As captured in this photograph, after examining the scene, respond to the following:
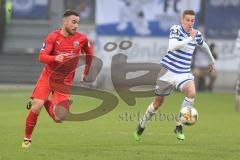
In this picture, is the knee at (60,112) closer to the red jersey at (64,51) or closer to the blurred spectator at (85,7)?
the red jersey at (64,51)

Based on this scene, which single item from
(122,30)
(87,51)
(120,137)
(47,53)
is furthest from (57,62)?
(122,30)

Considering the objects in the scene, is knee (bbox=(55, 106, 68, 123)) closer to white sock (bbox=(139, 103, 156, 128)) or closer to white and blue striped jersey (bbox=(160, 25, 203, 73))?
white sock (bbox=(139, 103, 156, 128))

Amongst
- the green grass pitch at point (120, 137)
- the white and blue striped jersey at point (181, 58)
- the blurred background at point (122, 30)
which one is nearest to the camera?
the green grass pitch at point (120, 137)

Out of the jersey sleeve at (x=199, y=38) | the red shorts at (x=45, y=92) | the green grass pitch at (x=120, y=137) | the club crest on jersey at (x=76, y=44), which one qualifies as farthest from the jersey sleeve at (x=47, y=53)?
the jersey sleeve at (x=199, y=38)

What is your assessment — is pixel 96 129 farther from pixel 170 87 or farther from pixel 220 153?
pixel 220 153

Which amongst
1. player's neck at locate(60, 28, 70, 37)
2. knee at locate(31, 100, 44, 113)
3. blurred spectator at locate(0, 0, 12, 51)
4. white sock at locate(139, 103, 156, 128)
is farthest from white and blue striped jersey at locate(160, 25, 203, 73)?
blurred spectator at locate(0, 0, 12, 51)

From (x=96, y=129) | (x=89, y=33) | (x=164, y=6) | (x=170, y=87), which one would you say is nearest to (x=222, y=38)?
(x=164, y=6)

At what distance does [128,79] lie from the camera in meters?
31.4

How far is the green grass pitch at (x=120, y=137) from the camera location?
1423 centimetres

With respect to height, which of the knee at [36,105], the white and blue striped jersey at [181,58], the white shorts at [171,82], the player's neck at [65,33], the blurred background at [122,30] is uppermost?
the player's neck at [65,33]

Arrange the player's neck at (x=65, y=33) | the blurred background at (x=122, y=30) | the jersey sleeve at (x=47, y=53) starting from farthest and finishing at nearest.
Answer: the blurred background at (x=122, y=30)
the player's neck at (x=65, y=33)
the jersey sleeve at (x=47, y=53)

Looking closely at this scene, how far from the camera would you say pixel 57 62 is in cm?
1510

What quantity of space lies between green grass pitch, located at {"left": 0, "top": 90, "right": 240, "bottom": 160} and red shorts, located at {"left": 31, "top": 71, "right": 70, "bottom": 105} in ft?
2.84

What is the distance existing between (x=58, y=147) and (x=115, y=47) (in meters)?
20.3
